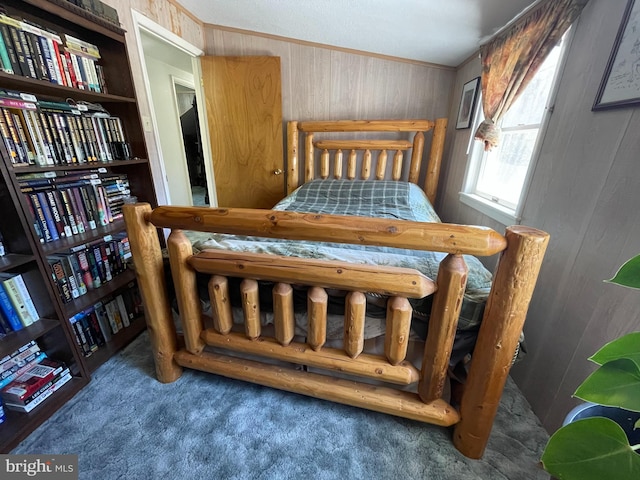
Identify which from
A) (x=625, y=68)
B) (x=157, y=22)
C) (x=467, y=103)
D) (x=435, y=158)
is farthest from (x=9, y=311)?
(x=467, y=103)

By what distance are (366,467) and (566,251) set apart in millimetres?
1218

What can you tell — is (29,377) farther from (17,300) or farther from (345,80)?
(345,80)

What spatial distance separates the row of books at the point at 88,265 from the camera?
133 centimetres

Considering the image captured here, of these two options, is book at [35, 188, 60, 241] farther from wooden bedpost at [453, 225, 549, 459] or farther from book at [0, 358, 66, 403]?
wooden bedpost at [453, 225, 549, 459]

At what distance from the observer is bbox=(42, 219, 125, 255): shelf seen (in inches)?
47.7

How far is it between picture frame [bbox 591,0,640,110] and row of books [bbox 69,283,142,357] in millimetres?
2533

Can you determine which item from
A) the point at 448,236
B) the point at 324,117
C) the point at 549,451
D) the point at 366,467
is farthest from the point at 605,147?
the point at 324,117

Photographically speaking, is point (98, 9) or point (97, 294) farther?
point (97, 294)

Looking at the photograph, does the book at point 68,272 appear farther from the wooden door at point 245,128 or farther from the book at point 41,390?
the wooden door at point 245,128

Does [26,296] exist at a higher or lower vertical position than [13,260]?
lower

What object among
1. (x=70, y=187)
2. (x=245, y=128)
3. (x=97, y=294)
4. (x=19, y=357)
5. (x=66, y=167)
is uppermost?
(x=245, y=128)

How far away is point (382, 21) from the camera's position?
1.90m

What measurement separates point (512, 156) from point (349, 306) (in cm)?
163

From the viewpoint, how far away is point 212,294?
1106 millimetres
